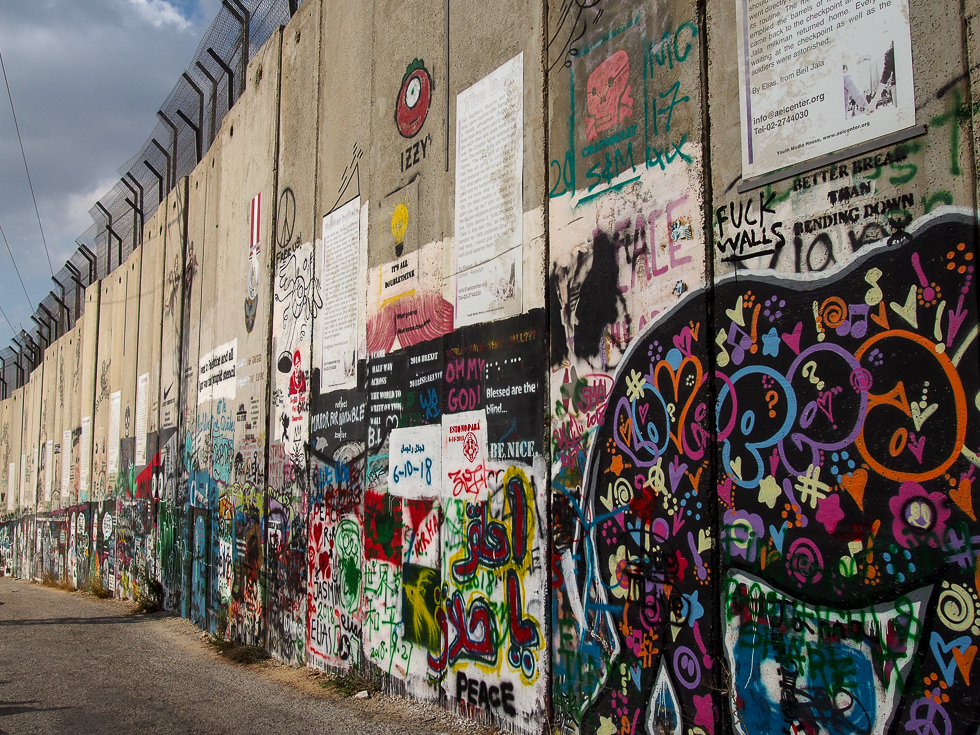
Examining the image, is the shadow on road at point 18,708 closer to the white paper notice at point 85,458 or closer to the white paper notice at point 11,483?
the white paper notice at point 85,458

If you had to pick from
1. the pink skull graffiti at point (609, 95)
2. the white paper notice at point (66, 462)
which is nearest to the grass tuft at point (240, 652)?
the pink skull graffiti at point (609, 95)

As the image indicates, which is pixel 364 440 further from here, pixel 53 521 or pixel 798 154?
pixel 53 521

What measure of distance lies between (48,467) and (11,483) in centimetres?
850

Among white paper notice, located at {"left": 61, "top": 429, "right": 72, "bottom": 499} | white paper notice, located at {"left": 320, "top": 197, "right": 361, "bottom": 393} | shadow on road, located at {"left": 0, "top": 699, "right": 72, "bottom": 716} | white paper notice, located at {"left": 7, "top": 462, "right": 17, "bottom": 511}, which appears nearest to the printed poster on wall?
white paper notice, located at {"left": 320, "top": 197, "right": 361, "bottom": 393}

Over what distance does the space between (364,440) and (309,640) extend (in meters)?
2.20

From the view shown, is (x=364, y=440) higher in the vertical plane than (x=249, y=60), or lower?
lower

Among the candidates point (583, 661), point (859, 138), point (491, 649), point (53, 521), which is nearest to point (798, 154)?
point (859, 138)

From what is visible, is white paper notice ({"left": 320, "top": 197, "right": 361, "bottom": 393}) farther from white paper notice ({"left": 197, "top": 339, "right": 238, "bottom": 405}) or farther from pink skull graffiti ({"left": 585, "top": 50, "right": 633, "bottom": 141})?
pink skull graffiti ({"left": 585, "top": 50, "right": 633, "bottom": 141})

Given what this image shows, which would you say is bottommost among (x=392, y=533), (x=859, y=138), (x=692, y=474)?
(x=392, y=533)

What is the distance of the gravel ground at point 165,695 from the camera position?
214 inches

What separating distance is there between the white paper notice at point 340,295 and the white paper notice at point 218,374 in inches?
115

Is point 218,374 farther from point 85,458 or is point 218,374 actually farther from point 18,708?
point 85,458

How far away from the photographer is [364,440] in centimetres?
661

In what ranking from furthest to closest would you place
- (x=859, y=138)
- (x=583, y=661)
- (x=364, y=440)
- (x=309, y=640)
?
(x=309, y=640) < (x=364, y=440) < (x=583, y=661) < (x=859, y=138)
